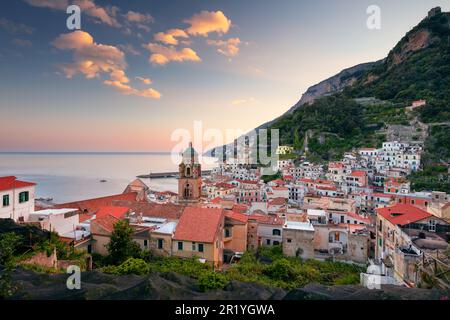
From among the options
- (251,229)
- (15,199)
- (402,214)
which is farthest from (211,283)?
(402,214)

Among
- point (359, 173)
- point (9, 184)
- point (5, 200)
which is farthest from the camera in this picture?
point (359, 173)

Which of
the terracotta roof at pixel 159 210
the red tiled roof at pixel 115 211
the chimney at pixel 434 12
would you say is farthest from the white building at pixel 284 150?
the chimney at pixel 434 12

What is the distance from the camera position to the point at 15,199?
13.0 meters

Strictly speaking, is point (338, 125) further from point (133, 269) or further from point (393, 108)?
point (133, 269)

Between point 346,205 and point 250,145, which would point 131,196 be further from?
point 250,145

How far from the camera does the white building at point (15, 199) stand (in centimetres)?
1244

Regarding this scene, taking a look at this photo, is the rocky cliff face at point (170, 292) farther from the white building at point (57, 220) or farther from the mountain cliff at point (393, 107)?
the mountain cliff at point (393, 107)

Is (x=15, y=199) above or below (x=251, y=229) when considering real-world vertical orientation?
above

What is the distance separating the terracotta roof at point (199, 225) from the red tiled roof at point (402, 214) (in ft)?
31.7

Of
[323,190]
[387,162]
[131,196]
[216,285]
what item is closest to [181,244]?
[216,285]

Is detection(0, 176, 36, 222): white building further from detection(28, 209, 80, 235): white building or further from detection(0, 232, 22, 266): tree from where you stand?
detection(0, 232, 22, 266): tree

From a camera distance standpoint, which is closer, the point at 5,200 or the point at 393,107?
the point at 5,200

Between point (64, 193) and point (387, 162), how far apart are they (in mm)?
58826

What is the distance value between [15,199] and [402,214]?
2077cm
